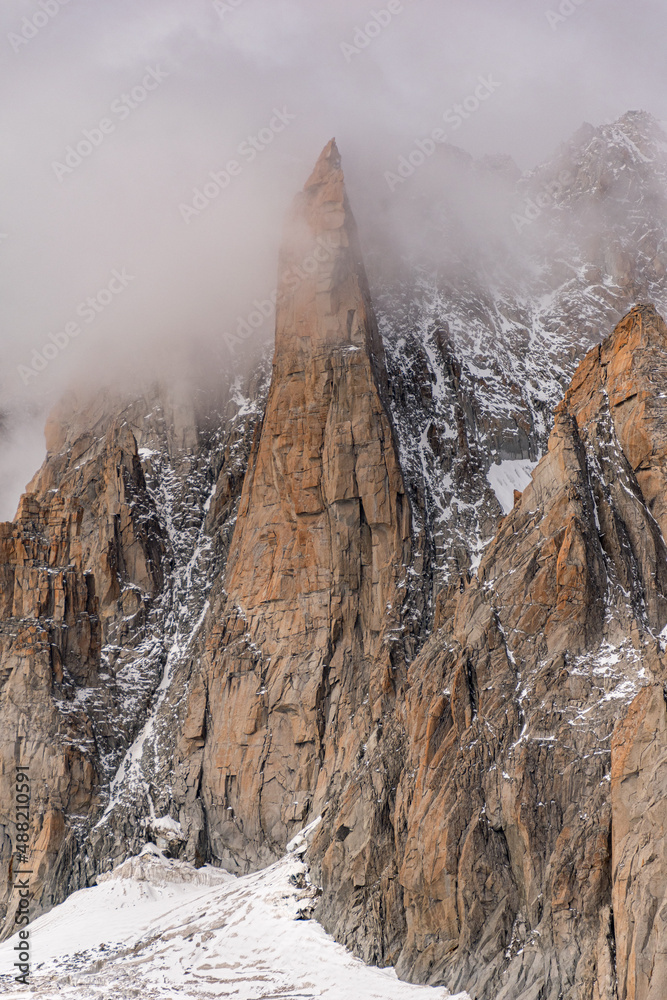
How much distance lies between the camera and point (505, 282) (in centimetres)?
13950

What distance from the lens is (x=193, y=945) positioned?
7219 cm

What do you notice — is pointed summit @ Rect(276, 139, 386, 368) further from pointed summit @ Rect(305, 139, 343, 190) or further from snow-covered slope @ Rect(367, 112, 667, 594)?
snow-covered slope @ Rect(367, 112, 667, 594)

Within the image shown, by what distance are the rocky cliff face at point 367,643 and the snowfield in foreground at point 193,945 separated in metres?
2.34

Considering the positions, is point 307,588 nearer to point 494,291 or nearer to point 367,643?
point 367,643

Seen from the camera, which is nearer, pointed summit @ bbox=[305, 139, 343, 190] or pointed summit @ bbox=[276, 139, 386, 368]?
pointed summit @ bbox=[276, 139, 386, 368]

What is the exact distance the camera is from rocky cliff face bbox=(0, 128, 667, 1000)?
59.2m

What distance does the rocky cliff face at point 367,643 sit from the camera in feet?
194

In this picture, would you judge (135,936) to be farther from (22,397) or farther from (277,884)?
(22,397)

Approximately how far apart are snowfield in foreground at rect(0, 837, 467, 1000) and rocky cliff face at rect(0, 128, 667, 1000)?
2.34 m

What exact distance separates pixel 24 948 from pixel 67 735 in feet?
77.3

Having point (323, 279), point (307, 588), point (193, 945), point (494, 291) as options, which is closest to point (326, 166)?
point (323, 279)

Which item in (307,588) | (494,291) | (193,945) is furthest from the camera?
(494,291)

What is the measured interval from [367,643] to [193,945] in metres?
31.2

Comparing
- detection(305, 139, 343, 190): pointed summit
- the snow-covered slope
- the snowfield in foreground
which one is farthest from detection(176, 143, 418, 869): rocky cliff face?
the snowfield in foreground
